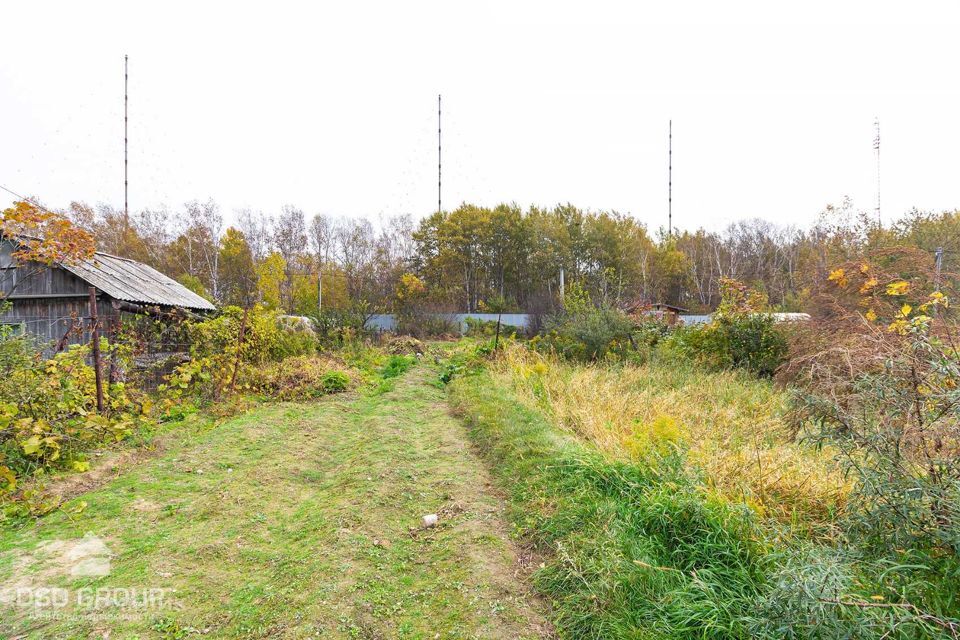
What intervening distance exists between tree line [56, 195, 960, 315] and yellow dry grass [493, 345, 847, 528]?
77.5 feet

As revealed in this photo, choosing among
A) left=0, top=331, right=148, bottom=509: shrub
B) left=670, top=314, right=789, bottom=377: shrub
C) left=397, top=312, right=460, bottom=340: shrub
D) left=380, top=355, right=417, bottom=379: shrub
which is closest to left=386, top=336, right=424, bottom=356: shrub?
left=380, top=355, right=417, bottom=379: shrub

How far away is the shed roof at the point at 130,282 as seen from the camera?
30.0 feet

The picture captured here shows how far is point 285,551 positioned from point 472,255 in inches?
1442

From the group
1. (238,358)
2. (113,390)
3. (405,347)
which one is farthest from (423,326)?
(113,390)

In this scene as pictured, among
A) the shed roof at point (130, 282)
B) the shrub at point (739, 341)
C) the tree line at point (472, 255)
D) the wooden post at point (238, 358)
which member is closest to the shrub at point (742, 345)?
the shrub at point (739, 341)

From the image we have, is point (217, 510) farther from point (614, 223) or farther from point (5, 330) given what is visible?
point (614, 223)

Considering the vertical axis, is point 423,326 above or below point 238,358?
above

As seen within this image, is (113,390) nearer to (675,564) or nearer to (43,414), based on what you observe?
(43,414)

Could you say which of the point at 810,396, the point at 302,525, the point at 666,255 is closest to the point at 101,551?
the point at 302,525

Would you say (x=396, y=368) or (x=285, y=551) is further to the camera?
(x=396, y=368)

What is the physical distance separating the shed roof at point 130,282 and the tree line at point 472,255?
17.2 meters

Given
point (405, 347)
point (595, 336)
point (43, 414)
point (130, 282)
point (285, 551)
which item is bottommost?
point (285, 551)

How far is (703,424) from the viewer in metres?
5.19

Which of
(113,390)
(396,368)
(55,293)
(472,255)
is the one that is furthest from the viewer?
(472,255)
